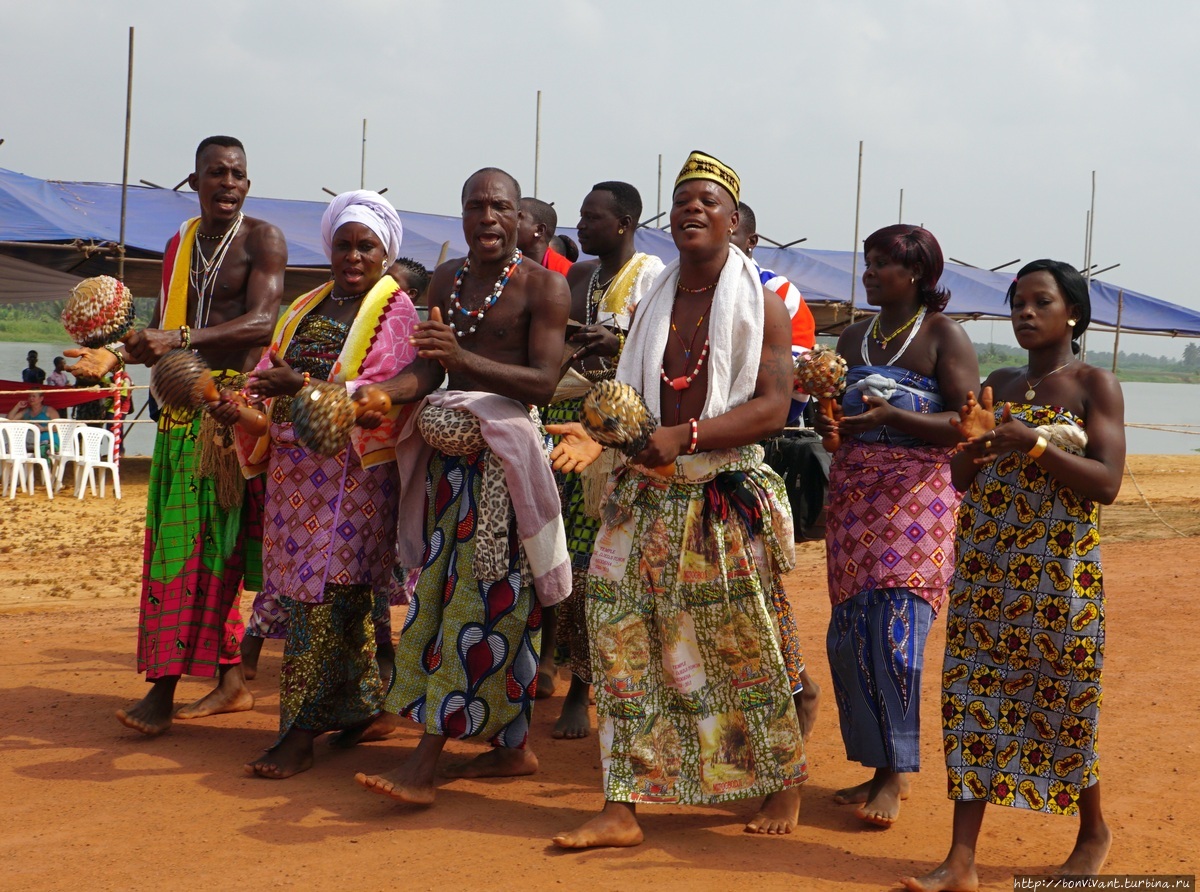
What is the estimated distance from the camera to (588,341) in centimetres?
528

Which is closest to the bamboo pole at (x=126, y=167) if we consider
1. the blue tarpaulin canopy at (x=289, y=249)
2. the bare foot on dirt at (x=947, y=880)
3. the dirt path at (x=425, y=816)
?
the blue tarpaulin canopy at (x=289, y=249)

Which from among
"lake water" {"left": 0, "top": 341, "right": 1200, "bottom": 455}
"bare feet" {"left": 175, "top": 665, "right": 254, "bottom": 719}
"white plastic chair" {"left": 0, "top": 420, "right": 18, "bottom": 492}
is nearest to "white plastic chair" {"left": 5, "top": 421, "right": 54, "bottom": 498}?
"white plastic chair" {"left": 0, "top": 420, "right": 18, "bottom": 492}

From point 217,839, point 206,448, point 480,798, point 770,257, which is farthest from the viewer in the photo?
point 770,257

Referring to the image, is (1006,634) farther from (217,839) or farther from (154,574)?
(154,574)

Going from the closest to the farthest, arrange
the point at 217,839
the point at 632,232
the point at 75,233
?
the point at 217,839 → the point at 632,232 → the point at 75,233

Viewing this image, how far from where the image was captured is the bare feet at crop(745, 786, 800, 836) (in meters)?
4.21

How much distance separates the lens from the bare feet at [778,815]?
4211 millimetres

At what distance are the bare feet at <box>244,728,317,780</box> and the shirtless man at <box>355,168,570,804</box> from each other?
19.2 inches

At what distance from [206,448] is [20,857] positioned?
1.90 m

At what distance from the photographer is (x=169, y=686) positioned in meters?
5.30

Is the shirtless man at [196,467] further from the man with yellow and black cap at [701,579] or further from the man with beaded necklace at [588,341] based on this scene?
the man with yellow and black cap at [701,579]

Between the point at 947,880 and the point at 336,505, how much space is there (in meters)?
2.62

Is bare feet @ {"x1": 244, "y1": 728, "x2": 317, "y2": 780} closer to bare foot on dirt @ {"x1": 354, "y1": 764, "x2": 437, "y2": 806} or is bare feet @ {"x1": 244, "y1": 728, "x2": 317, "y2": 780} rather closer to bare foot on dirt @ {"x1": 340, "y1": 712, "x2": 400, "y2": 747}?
bare foot on dirt @ {"x1": 340, "y1": 712, "x2": 400, "y2": 747}

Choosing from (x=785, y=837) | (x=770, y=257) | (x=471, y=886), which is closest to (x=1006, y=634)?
(x=785, y=837)
